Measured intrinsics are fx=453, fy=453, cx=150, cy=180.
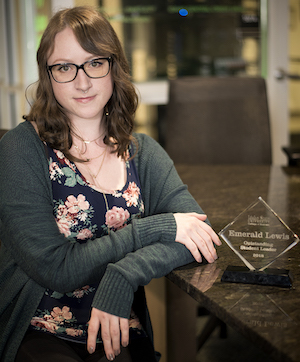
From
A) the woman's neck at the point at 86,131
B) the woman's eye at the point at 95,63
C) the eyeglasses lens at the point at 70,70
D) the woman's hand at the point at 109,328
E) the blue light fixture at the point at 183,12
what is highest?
the blue light fixture at the point at 183,12

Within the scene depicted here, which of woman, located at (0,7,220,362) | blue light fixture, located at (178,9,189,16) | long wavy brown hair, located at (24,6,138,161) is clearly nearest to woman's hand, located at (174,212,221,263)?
woman, located at (0,7,220,362)

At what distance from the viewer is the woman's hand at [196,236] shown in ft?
3.51

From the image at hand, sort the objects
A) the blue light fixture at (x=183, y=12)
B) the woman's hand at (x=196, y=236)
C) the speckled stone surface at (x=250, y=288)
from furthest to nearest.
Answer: the blue light fixture at (x=183, y=12)
the woman's hand at (x=196, y=236)
the speckled stone surface at (x=250, y=288)

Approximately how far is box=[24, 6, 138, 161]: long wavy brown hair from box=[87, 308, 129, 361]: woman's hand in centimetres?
45

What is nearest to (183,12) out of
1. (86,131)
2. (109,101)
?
(109,101)

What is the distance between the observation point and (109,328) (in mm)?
995

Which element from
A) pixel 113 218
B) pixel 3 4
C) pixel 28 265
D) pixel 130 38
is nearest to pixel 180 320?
pixel 113 218

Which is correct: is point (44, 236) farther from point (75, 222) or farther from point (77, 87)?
point (77, 87)

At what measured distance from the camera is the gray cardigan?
3.31ft

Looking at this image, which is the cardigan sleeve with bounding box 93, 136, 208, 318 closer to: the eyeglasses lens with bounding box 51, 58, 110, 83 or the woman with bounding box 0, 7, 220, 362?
the woman with bounding box 0, 7, 220, 362

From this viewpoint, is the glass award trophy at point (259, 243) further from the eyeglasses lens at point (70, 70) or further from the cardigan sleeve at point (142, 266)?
the eyeglasses lens at point (70, 70)

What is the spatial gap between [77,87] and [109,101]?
0.65ft

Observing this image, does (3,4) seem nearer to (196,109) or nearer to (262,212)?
(196,109)

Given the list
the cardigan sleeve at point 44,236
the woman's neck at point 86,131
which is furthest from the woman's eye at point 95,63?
the cardigan sleeve at point 44,236
